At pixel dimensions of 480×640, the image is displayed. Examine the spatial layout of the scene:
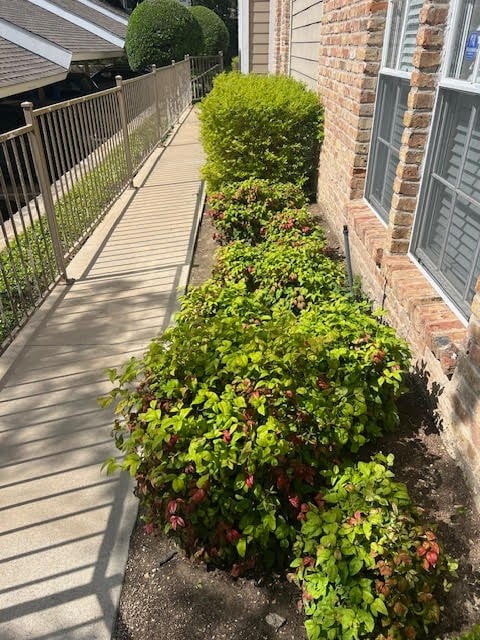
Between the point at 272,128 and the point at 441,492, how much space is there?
500 centimetres

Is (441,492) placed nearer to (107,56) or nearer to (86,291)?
(86,291)

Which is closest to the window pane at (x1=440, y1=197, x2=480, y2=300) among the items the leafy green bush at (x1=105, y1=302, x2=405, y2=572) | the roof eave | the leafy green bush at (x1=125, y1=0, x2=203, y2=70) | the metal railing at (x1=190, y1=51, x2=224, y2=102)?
the leafy green bush at (x1=105, y1=302, x2=405, y2=572)

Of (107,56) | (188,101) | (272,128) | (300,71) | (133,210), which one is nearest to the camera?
(272,128)

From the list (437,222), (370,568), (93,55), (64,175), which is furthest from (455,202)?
(93,55)

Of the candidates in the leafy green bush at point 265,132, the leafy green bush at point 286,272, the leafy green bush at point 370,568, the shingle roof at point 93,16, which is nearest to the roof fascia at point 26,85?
the leafy green bush at point 265,132

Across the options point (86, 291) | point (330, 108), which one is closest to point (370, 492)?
point (86, 291)

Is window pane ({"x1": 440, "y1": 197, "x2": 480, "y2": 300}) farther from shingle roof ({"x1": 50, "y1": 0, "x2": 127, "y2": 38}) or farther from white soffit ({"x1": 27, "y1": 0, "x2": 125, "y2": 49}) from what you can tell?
shingle roof ({"x1": 50, "y1": 0, "x2": 127, "y2": 38})

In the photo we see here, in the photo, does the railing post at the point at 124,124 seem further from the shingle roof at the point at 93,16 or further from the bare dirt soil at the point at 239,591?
the shingle roof at the point at 93,16

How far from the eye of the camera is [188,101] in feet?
61.7

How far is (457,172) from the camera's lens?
9.76 feet

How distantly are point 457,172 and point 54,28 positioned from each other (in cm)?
2120

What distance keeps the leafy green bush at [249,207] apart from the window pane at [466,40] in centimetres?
239

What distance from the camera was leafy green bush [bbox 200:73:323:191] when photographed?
20.3 feet

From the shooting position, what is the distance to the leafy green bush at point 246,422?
2059mm
